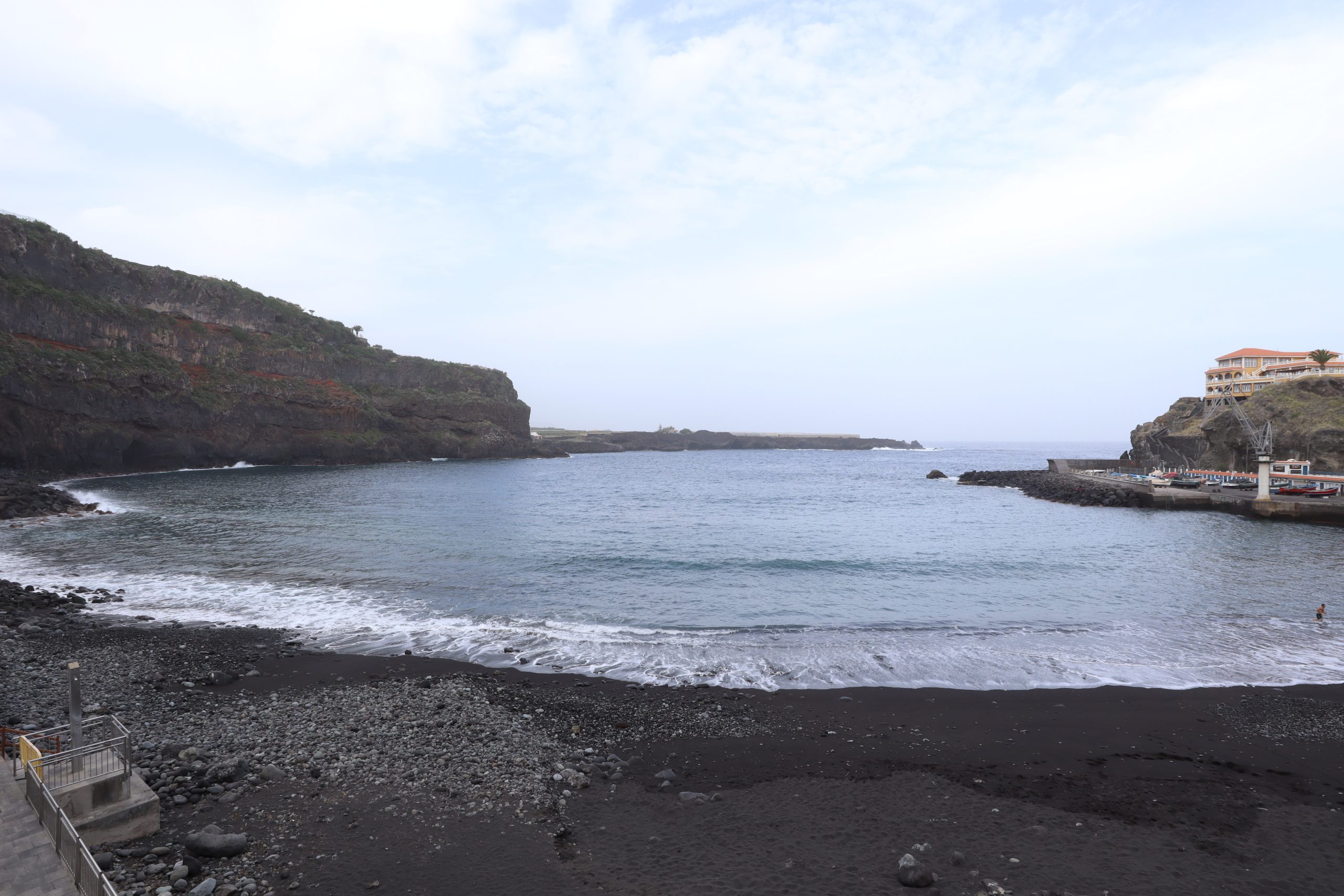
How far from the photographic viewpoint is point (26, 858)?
652 centimetres

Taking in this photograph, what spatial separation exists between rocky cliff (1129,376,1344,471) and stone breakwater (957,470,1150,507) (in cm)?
1200

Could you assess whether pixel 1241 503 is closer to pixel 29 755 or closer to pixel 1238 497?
pixel 1238 497

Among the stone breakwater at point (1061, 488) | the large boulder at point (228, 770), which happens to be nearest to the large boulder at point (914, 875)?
the large boulder at point (228, 770)

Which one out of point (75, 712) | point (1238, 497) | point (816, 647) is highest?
point (1238, 497)

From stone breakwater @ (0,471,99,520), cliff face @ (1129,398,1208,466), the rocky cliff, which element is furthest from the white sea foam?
cliff face @ (1129,398,1208,466)

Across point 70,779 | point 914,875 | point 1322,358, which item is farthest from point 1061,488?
point 70,779

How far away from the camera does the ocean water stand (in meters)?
16.5

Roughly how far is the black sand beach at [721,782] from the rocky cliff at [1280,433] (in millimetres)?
59277

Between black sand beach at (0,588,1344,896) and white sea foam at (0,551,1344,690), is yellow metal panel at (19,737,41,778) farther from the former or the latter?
white sea foam at (0,551,1344,690)

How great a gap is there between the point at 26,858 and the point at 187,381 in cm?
9198

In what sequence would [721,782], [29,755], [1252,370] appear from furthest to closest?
[1252,370]
[721,782]
[29,755]

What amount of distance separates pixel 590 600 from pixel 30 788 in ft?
50.6

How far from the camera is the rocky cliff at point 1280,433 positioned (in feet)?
189

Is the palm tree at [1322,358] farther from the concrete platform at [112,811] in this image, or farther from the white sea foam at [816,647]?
the concrete platform at [112,811]
